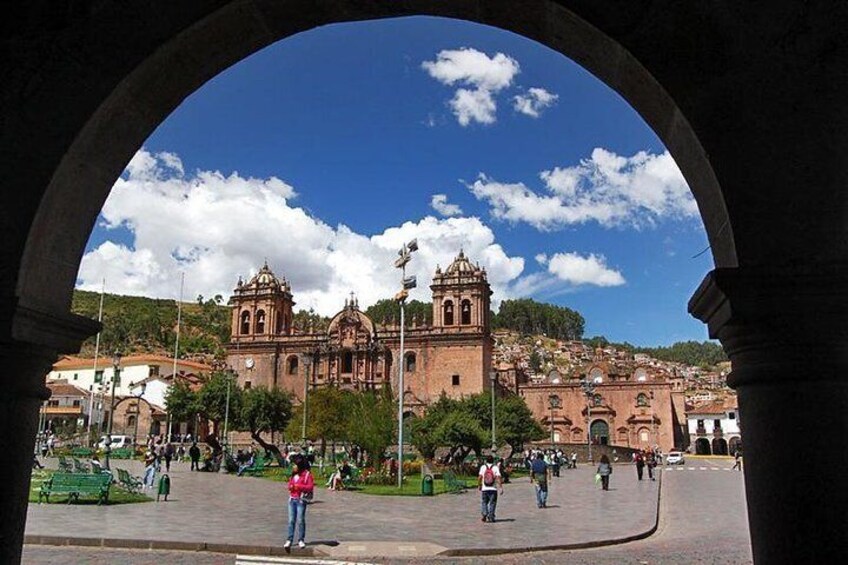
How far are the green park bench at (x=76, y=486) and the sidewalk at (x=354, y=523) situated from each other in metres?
0.73

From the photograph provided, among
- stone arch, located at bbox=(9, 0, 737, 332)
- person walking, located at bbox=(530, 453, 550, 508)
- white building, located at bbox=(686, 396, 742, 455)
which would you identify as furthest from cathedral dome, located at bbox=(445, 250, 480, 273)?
stone arch, located at bbox=(9, 0, 737, 332)

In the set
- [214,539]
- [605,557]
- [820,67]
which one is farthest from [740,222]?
[214,539]

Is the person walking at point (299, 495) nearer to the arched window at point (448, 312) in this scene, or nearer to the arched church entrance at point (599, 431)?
the arched window at point (448, 312)

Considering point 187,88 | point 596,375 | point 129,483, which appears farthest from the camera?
point 596,375

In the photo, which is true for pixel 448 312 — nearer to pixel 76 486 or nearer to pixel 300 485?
pixel 76 486

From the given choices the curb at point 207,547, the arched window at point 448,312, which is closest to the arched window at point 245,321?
the arched window at point 448,312

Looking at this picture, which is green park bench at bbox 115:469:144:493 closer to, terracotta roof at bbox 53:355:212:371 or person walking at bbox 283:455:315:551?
person walking at bbox 283:455:315:551

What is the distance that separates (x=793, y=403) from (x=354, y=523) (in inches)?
491

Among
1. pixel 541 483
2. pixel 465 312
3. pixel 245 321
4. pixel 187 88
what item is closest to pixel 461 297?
pixel 465 312

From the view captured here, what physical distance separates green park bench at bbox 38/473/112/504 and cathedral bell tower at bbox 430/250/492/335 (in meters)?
45.9

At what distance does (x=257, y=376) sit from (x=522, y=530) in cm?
5580

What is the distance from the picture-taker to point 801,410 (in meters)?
2.83

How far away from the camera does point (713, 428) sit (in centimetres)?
7462

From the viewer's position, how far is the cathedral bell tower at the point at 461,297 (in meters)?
61.6
